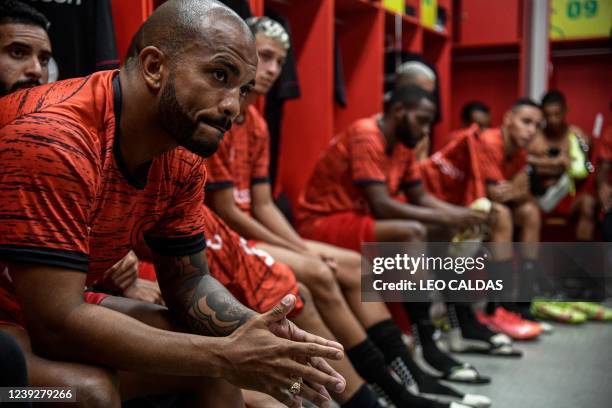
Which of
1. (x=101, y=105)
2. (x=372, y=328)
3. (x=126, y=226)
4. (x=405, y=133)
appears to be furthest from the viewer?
(x=405, y=133)

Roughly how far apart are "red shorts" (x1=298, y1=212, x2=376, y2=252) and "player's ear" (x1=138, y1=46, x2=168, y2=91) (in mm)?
1474

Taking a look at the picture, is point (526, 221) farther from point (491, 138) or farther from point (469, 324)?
point (469, 324)

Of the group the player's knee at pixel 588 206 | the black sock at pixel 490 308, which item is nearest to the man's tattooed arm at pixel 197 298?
the black sock at pixel 490 308

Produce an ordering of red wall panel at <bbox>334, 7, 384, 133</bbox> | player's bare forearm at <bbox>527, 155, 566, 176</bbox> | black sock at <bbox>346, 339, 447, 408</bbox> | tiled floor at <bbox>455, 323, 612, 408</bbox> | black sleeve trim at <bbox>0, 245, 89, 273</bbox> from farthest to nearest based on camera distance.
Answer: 1. player's bare forearm at <bbox>527, 155, 566, 176</bbox>
2. red wall panel at <bbox>334, 7, 384, 133</bbox>
3. tiled floor at <bbox>455, 323, 612, 408</bbox>
4. black sock at <bbox>346, 339, 447, 408</bbox>
5. black sleeve trim at <bbox>0, 245, 89, 273</bbox>

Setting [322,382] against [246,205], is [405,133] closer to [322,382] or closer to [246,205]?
[246,205]

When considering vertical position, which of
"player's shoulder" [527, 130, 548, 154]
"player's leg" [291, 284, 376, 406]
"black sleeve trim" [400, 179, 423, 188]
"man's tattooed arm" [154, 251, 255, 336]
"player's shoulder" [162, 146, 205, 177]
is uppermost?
"player's shoulder" [162, 146, 205, 177]

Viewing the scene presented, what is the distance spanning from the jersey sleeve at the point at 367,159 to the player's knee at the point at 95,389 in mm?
1663

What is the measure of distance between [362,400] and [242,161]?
2.86 ft

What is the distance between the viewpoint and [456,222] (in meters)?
2.64

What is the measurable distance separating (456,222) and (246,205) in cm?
93

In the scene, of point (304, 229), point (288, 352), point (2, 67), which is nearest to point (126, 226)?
point (288, 352)

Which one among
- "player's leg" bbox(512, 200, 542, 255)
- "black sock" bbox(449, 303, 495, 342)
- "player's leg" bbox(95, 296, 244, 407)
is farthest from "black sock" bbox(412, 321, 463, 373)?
"player's leg" bbox(95, 296, 244, 407)

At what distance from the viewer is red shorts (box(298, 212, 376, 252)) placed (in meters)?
2.43

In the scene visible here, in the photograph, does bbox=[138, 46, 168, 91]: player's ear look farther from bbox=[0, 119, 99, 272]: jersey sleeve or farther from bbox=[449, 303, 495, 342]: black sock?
bbox=[449, 303, 495, 342]: black sock
